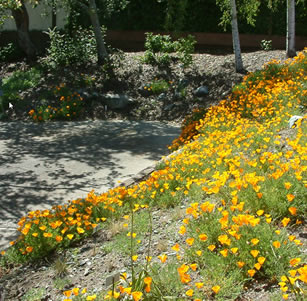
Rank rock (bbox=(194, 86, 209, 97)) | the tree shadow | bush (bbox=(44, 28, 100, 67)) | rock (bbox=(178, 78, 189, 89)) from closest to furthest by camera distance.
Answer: the tree shadow, rock (bbox=(194, 86, 209, 97)), rock (bbox=(178, 78, 189, 89)), bush (bbox=(44, 28, 100, 67))

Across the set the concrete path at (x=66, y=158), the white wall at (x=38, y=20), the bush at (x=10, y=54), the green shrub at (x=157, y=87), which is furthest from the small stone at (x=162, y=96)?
the white wall at (x=38, y=20)

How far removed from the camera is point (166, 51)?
1415 centimetres

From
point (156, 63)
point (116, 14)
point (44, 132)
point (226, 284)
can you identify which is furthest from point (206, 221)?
point (116, 14)

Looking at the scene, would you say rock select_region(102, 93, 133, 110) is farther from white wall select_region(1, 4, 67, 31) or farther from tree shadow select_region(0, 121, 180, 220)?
white wall select_region(1, 4, 67, 31)

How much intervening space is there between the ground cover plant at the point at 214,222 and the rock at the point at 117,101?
5.01 meters

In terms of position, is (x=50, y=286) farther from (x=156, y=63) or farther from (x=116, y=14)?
(x=116, y=14)

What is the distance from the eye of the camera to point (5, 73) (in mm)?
15188

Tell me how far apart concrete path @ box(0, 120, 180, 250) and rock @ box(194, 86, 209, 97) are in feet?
5.32

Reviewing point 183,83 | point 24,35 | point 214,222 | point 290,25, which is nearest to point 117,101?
point 183,83

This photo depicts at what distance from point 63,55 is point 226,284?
12585 millimetres

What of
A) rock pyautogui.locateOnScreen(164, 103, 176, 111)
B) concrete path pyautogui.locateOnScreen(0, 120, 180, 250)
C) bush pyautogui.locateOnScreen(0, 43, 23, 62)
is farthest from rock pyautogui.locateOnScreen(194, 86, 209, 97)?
bush pyautogui.locateOnScreen(0, 43, 23, 62)

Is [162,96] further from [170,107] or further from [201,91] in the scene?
[201,91]

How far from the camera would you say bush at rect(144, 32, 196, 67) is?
1282 centimetres

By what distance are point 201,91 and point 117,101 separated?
2399 millimetres
